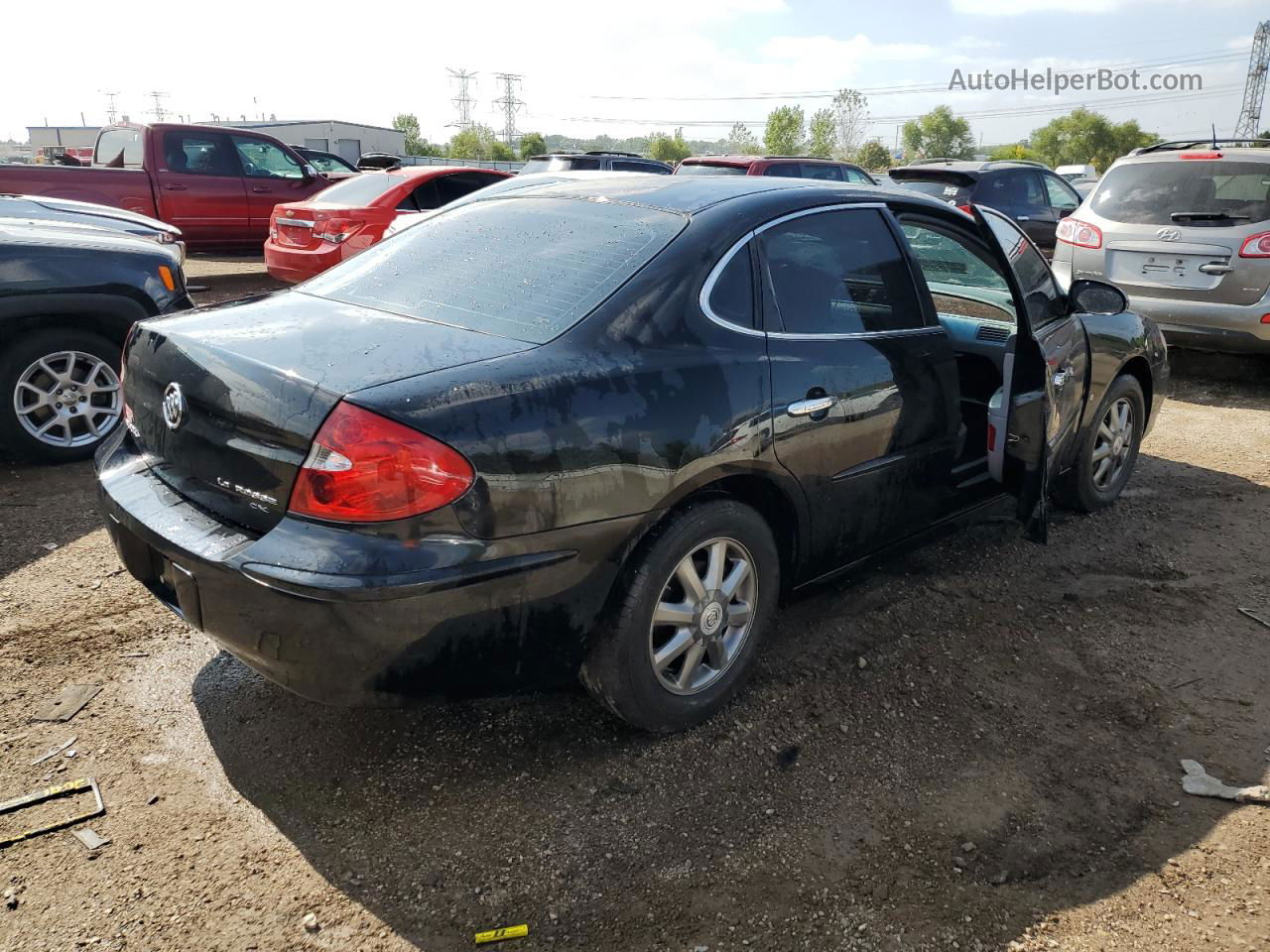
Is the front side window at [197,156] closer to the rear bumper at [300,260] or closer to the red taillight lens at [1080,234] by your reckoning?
the rear bumper at [300,260]

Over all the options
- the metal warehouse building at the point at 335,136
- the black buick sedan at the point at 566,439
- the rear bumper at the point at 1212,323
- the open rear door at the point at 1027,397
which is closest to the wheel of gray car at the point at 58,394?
the black buick sedan at the point at 566,439

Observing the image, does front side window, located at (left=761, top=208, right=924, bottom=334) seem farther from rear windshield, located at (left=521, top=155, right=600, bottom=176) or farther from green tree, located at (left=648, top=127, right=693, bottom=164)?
green tree, located at (left=648, top=127, right=693, bottom=164)

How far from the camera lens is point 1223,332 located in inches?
283

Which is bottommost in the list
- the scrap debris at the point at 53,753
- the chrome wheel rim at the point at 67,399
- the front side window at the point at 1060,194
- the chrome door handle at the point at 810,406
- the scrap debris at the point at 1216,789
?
the scrap debris at the point at 1216,789

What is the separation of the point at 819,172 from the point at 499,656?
11.2 meters

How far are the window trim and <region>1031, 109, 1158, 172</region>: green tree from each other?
95958mm

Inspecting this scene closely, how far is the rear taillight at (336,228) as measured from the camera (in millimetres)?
9234

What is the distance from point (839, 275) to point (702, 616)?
4.28 ft

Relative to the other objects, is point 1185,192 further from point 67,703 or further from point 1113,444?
point 67,703

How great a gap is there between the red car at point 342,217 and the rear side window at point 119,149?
3168 mm

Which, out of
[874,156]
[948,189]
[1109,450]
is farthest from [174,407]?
[874,156]

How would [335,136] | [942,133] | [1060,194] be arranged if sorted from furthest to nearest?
[942,133] < [335,136] < [1060,194]

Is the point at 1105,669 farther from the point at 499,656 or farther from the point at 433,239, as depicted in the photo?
the point at 433,239

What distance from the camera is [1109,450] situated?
489 cm
